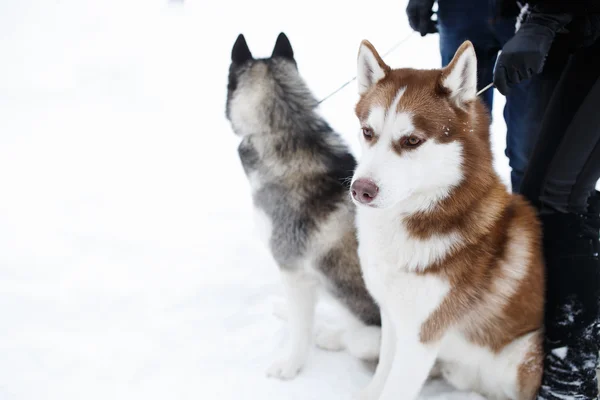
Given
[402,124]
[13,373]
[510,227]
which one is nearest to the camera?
[402,124]

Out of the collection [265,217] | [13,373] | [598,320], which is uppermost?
[265,217]

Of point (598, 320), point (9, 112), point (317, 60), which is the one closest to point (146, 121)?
point (9, 112)

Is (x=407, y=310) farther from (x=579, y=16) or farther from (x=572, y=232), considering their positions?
(x=579, y=16)

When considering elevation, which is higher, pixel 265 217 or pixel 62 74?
pixel 62 74

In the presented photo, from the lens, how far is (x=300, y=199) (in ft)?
7.49

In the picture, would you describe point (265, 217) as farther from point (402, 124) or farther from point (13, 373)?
point (13, 373)

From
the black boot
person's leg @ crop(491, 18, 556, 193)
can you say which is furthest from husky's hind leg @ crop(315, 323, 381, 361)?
person's leg @ crop(491, 18, 556, 193)

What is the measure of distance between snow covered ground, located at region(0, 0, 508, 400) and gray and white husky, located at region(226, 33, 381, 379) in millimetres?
272

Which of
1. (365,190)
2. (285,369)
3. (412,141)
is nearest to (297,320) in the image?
(285,369)

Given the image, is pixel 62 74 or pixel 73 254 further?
pixel 62 74

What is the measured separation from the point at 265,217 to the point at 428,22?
1.52 metres

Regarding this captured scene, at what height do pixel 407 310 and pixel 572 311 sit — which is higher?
pixel 407 310

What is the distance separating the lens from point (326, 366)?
95.7 inches

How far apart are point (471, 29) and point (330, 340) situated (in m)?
1.96
